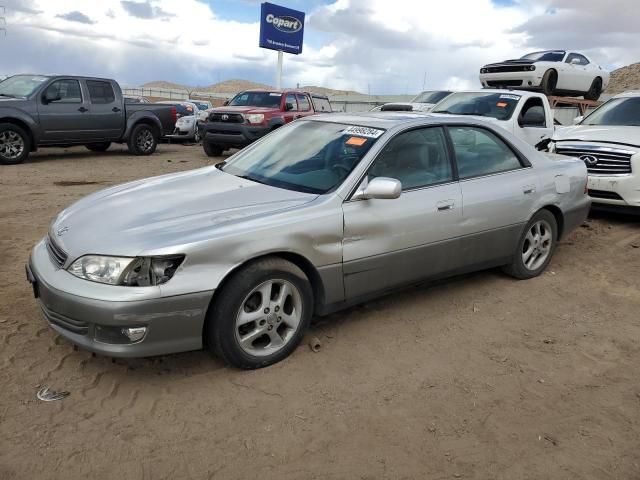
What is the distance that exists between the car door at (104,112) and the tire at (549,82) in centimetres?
1015

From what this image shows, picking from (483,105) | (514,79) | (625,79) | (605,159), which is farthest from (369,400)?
(625,79)

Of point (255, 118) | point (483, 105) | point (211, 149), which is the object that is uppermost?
point (483, 105)

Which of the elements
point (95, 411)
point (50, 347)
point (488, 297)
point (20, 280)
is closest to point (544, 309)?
point (488, 297)

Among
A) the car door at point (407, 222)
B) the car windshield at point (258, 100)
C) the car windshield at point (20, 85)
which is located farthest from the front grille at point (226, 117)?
the car door at point (407, 222)

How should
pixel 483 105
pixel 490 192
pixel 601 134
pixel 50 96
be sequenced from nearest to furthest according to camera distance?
pixel 490 192
pixel 601 134
pixel 483 105
pixel 50 96

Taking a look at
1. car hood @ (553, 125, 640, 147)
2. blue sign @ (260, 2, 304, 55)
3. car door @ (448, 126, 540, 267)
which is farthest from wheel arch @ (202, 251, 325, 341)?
blue sign @ (260, 2, 304, 55)

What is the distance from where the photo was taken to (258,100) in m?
14.2

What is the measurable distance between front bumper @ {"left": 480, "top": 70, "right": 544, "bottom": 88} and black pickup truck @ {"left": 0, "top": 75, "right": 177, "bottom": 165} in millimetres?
8507

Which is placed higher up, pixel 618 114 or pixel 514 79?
pixel 514 79

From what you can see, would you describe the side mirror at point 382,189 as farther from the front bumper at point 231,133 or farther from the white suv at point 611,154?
the front bumper at point 231,133

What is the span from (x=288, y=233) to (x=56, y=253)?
143cm

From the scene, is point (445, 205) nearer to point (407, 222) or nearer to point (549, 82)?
point (407, 222)

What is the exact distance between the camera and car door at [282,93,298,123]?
1371 cm

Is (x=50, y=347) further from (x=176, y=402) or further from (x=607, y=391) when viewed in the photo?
(x=607, y=391)
